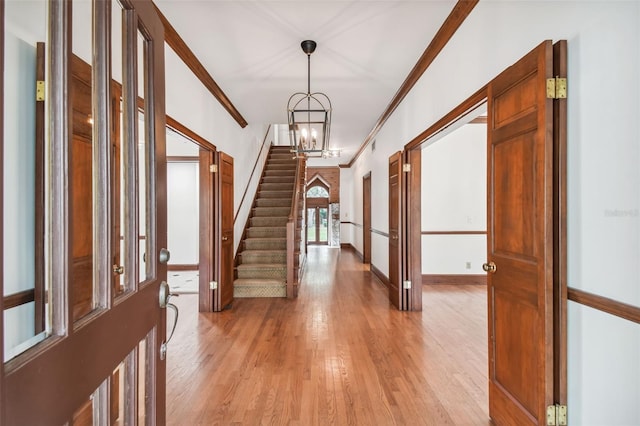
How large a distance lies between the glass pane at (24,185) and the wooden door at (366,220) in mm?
6847

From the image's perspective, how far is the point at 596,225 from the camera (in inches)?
53.6

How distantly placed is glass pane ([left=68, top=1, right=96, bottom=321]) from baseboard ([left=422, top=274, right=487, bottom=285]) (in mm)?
5344

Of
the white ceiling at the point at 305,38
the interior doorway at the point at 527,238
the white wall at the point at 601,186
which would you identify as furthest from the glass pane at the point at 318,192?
the white wall at the point at 601,186

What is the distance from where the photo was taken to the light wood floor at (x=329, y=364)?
2.08 meters

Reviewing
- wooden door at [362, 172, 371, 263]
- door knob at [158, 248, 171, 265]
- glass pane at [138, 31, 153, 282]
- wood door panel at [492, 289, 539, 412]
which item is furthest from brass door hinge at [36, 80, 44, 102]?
wooden door at [362, 172, 371, 263]

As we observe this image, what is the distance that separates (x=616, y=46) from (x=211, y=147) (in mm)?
3655

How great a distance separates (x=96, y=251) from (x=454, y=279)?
558cm

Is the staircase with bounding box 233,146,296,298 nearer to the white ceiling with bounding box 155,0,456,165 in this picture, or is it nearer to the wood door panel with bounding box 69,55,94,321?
the white ceiling with bounding box 155,0,456,165

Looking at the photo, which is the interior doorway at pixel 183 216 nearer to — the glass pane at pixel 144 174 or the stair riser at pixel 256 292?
the stair riser at pixel 256 292

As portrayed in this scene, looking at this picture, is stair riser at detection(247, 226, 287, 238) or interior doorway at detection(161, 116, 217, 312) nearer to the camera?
stair riser at detection(247, 226, 287, 238)

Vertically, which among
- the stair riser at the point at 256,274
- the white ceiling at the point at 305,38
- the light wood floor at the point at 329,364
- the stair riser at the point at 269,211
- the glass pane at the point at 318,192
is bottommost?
the light wood floor at the point at 329,364

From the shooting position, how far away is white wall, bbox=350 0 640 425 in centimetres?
122

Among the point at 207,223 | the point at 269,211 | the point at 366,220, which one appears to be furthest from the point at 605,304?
the point at 366,220

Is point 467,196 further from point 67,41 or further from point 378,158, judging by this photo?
point 67,41
